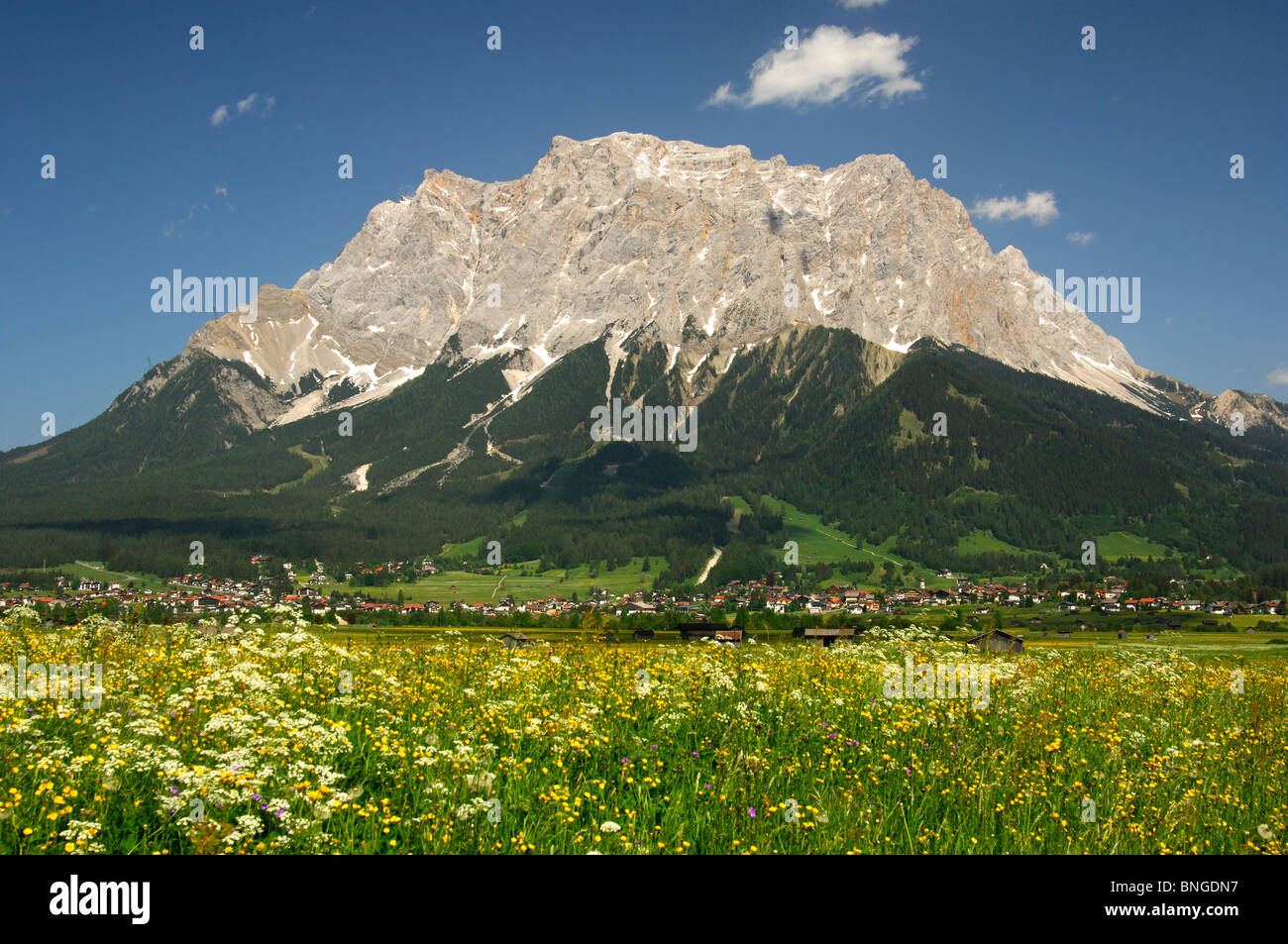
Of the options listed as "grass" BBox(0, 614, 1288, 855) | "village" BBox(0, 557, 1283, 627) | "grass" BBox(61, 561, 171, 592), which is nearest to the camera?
"grass" BBox(0, 614, 1288, 855)

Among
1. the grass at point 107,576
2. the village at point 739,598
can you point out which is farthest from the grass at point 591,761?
the grass at point 107,576

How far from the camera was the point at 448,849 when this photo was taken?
702cm

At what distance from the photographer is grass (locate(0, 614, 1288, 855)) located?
7352mm

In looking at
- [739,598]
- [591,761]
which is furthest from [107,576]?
[591,761]

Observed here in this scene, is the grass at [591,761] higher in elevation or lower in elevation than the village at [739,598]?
higher

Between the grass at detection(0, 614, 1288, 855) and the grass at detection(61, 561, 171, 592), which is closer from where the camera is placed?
the grass at detection(0, 614, 1288, 855)

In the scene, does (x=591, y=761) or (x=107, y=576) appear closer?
(x=591, y=761)

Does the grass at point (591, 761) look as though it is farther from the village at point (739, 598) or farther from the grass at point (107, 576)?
the grass at point (107, 576)

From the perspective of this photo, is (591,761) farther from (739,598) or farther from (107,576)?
(107,576)

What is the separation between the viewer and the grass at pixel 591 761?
7352 mm

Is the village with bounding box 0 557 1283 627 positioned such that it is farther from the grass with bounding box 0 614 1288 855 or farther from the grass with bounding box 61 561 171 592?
the grass with bounding box 0 614 1288 855

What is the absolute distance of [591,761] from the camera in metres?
10.1

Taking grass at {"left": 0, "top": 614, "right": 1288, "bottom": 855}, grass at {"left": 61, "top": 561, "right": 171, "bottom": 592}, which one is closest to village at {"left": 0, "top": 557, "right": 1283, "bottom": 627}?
grass at {"left": 61, "top": 561, "right": 171, "bottom": 592}
